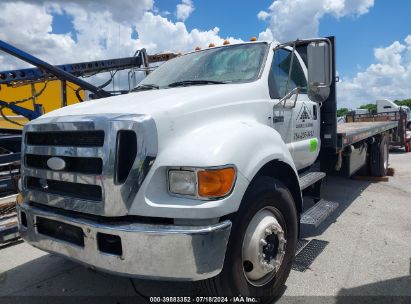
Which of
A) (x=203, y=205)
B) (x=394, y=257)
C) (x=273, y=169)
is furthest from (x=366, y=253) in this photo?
(x=203, y=205)

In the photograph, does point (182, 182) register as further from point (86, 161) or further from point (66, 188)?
point (66, 188)

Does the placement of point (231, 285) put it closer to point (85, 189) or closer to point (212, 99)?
point (85, 189)

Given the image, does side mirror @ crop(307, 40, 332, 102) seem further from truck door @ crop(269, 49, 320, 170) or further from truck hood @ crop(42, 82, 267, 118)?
truck hood @ crop(42, 82, 267, 118)

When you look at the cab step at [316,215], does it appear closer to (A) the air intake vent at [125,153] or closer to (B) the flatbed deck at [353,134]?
(B) the flatbed deck at [353,134]

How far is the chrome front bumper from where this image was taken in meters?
2.17

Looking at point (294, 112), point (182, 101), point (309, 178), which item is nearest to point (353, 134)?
point (309, 178)

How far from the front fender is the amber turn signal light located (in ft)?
0.14

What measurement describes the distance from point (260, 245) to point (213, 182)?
72cm

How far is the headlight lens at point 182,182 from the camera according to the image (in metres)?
2.28

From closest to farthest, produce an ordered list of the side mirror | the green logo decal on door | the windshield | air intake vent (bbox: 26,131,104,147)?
1. air intake vent (bbox: 26,131,104,147)
2. the side mirror
3. the windshield
4. the green logo decal on door

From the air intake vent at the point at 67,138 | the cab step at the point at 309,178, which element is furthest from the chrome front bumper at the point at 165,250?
the cab step at the point at 309,178

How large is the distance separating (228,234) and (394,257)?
2484mm

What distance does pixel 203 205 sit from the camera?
7.29 feet

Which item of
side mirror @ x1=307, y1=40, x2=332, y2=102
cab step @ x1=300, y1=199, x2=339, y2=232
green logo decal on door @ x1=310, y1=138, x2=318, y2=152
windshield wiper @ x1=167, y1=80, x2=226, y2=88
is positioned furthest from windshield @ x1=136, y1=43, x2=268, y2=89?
cab step @ x1=300, y1=199, x2=339, y2=232
